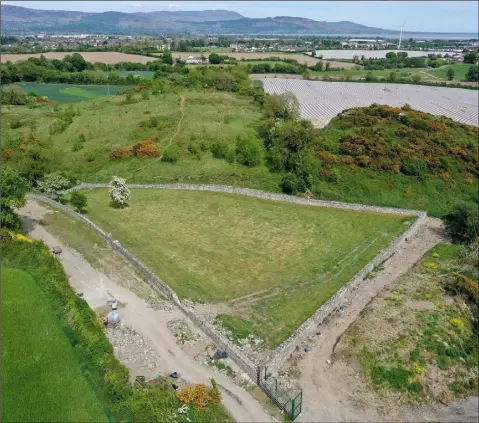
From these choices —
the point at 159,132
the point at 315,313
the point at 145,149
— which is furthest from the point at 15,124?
the point at 315,313

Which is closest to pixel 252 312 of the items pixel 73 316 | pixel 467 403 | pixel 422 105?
A: pixel 73 316

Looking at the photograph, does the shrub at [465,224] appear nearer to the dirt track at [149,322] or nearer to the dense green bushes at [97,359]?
the dirt track at [149,322]

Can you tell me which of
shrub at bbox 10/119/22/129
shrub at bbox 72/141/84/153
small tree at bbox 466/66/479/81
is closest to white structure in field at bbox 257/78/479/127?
small tree at bbox 466/66/479/81

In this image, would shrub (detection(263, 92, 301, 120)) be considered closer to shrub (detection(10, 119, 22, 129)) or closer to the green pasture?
shrub (detection(10, 119, 22, 129))

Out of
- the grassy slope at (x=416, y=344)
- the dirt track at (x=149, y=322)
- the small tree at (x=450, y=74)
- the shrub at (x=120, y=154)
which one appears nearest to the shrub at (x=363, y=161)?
the grassy slope at (x=416, y=344)

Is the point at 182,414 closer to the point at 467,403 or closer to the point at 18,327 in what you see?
the point at 18,327

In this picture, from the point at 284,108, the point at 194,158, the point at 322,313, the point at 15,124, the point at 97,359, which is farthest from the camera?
the point at 15,124

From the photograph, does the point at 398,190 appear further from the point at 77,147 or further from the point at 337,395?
the point at 77,147
